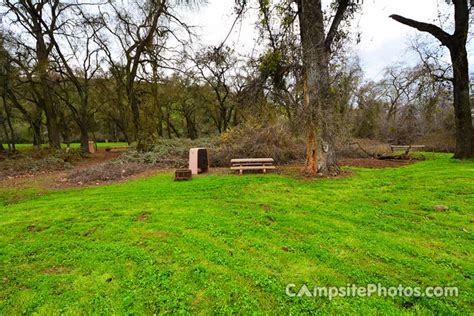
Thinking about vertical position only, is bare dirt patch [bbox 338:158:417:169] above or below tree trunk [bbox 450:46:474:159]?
below

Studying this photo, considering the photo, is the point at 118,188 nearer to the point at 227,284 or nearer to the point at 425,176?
the point at 227,284

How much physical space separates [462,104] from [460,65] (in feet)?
5.57

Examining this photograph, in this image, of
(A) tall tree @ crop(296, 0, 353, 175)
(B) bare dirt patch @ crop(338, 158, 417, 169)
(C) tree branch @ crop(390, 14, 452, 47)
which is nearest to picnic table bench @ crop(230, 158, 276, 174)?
(A) tall tree @ crop(296, 0, 353, 175)

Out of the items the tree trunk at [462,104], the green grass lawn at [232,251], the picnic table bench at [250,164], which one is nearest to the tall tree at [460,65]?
the tree trunk at [462,104]

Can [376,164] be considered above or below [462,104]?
below

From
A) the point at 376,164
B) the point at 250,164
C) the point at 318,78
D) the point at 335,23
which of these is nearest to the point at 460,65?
the point at 376,164

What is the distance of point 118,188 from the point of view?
702 cm

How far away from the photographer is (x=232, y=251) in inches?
125

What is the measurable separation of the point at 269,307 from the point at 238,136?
33.8 feet

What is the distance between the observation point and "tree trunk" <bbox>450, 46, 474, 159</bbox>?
10008 mm

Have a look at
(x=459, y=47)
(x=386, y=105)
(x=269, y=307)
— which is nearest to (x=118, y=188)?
(x=269, y=307)

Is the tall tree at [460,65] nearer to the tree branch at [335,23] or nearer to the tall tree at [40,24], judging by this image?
the tree branch at [335,23]

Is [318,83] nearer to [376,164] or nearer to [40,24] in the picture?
[376,164]

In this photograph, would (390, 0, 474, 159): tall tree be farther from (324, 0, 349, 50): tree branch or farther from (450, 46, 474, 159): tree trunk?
(324, 0, 349, 50): tree branch
